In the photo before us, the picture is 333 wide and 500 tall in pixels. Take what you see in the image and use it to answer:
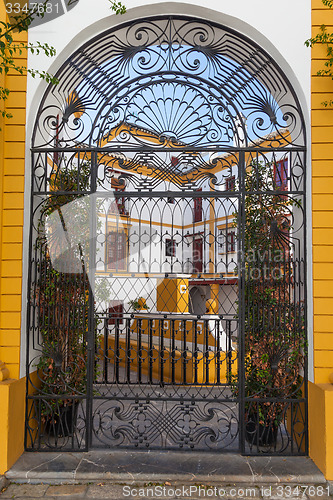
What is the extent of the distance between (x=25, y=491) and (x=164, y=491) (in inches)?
49.9

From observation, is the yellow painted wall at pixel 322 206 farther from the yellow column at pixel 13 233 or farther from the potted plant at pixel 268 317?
the yellow column at pixel 13 233

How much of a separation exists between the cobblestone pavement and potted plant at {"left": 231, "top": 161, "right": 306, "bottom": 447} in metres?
0.56

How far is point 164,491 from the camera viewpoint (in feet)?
11.0

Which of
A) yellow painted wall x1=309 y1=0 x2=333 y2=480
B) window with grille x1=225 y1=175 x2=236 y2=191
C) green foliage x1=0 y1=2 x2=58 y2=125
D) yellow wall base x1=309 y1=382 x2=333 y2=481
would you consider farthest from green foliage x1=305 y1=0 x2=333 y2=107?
yellow wall base x1=309 y1=382 x2=333 y2=481

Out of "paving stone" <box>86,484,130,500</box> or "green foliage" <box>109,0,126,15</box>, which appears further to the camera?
"green foliage" <box>109,0,126,15</box>

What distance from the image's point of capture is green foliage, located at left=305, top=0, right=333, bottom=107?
380 cm

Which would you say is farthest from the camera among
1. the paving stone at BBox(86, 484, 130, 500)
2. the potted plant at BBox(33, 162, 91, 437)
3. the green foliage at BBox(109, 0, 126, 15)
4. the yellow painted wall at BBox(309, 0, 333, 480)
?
the potted plant at BBox(33, 162, 91, 437)

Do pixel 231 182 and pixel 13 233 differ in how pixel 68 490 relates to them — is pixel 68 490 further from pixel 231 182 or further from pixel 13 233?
pixel 231 182

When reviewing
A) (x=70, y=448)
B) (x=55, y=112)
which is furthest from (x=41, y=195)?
(x=70, y=448)

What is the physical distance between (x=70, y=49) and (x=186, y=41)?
138cm

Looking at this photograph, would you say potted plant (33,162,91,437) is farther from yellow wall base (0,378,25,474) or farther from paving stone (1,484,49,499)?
paving stone (1,484,49,499)

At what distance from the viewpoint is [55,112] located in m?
4.43

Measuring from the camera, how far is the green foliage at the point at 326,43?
380cm

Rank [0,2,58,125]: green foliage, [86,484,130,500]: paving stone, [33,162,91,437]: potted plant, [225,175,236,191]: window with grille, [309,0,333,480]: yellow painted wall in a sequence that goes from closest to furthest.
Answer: [86,484,130,500]: paving stone < [0,2,58,125]: green foliage < [309,0,333,480]: yellow painted wall < [33,162,91,437]: potted plant < [225,175,236,191]: window with grille
